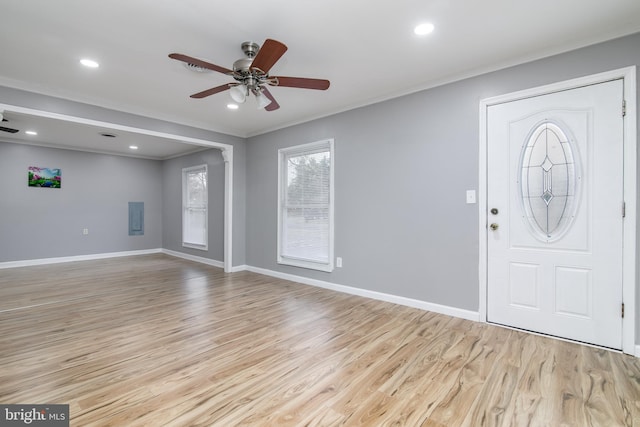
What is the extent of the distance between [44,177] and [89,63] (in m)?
4.70

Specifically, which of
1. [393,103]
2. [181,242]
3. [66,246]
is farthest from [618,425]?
[66,246]

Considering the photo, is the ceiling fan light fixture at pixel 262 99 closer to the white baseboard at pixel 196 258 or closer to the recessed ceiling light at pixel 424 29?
the recessed ceiling light at pixel 424 29

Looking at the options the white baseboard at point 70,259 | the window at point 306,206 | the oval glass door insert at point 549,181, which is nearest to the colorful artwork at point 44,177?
the white baseboard at point 70,259

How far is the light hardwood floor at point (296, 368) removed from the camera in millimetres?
1666

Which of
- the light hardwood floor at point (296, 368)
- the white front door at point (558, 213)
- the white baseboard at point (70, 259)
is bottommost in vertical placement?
the light hardwood floor at point (296, 368)

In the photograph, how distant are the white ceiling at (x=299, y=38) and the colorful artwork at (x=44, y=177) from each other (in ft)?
11.8

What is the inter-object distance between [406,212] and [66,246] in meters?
7.07

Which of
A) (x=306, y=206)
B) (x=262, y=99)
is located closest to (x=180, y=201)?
(x=306, y=206)

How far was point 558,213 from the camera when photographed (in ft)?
8.54

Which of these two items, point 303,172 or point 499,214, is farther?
point 303,172

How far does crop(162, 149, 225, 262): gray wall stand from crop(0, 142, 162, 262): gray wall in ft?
1.02

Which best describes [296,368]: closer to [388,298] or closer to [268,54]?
[388,298]

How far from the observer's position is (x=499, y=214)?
290 cm

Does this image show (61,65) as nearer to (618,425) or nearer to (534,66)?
(534,66)
